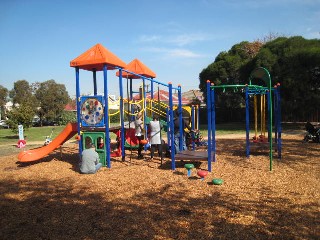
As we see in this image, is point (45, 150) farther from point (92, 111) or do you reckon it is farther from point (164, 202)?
point (164, 202)

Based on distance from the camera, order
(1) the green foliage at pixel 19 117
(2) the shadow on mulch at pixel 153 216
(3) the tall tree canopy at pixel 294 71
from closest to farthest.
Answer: (2) the shadow on mulch at pixel 153 216 < (1) the green foliage at pixel 19 117 < (3) the tall tree canopy at pixel 294 71

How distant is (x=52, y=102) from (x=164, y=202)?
5040cm

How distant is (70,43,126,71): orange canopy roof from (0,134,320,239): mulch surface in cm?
340

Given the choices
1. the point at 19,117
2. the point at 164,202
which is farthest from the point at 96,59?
the point at 19,117

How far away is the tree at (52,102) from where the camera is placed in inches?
2041

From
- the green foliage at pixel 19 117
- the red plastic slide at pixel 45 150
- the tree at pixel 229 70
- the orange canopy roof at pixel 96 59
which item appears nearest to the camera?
the orange canopy roof at pixel 96 59

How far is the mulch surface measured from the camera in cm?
441

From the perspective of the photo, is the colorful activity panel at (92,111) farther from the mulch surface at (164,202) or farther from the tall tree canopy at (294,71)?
the tall tree canopy at (294,71)

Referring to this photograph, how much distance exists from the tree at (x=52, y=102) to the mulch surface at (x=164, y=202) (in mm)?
45021

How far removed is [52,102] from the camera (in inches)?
2046

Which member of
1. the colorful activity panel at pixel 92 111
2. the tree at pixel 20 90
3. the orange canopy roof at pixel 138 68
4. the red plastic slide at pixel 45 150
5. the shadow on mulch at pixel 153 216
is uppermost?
the tree at pixel 20 90

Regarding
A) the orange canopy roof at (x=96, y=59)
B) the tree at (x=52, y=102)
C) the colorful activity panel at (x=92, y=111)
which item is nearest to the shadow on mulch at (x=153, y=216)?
the colorful activity panel at (x=92, y=111)

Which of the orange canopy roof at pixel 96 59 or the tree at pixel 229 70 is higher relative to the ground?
the tree at pixel 229 70

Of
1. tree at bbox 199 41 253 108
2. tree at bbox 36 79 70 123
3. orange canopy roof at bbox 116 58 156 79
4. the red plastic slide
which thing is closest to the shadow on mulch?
the red plastic slide
